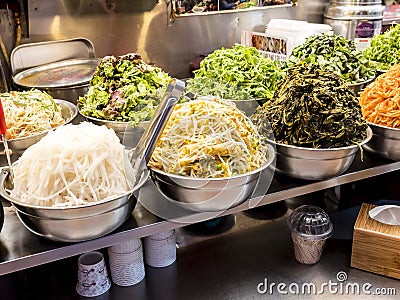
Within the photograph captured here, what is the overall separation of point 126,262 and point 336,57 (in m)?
1.51

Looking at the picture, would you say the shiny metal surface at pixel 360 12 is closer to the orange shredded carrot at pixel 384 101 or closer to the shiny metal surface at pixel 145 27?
the shiny metal surface at pixel 145 27

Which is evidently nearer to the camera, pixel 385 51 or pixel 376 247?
pixel 376 247

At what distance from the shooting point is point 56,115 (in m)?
1.89

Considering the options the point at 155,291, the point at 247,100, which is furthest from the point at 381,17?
the point at 155,291

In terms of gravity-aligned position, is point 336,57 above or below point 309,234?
above

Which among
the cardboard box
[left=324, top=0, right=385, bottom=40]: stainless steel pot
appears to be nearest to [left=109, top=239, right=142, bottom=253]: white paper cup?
the cardboard box

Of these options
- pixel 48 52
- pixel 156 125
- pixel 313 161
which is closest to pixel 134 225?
pixel 156 125

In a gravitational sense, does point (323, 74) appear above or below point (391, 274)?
above

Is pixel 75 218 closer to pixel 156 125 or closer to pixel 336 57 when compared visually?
pixel 156 125

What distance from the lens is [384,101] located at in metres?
1.77

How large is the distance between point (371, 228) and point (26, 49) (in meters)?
2.26

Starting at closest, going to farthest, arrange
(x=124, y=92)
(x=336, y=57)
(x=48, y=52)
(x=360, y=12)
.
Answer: (x=124, y=92) < (x=336, y=57) < (x=48, y=52) < (x=360, y=12)

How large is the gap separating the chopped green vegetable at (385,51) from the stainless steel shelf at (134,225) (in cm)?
109

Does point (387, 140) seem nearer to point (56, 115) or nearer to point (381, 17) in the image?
point (56, 115)
